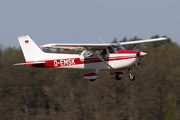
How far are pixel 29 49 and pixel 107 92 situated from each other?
18499 millimetres

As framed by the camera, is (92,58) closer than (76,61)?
→ Yes

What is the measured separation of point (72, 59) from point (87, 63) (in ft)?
2.99

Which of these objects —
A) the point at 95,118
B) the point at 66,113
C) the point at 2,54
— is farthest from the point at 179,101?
the point at 2,54

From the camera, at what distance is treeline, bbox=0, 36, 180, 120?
31.3 m

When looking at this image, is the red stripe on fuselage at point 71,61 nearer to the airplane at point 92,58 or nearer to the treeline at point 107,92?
the airplane at point 92,58

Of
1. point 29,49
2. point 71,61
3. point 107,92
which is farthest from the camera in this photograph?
point 107,92

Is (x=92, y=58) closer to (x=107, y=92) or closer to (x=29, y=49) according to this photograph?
(x=29, y=49)

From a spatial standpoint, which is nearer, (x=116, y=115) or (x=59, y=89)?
(x=116, y=115)

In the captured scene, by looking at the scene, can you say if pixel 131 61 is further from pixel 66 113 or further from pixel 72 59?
pixel 66 113

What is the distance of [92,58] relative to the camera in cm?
1265

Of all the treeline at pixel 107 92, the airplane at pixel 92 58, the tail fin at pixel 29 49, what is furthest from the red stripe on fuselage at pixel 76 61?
the treeline at pixel 107 92

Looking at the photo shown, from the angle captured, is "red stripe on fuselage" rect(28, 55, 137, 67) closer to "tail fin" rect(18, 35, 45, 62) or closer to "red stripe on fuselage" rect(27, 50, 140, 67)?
"red stripe on fuselage" rect(27, 50, 140, 67)

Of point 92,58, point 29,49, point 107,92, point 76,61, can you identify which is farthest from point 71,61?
point 107,92

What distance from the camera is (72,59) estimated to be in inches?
522
